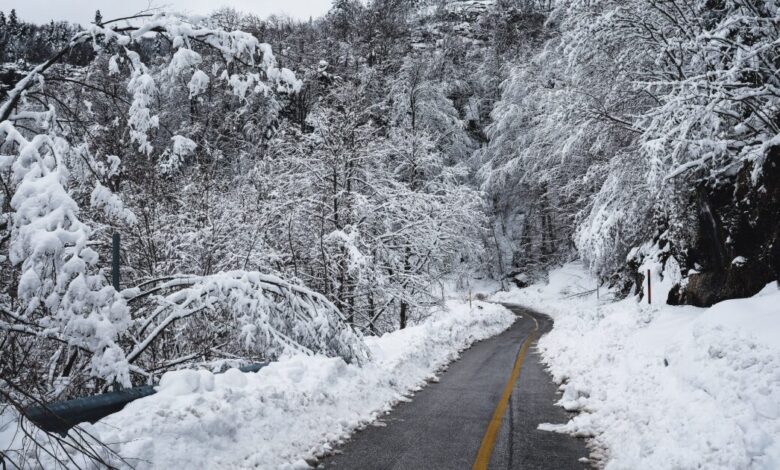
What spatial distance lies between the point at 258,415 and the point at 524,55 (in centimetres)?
3338

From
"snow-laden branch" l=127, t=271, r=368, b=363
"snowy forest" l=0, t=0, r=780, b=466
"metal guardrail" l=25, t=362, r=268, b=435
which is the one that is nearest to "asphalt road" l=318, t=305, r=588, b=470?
"snow-laden branch" l=127, t=271, r=368, b=363

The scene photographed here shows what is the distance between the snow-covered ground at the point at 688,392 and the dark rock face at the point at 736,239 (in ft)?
1.98

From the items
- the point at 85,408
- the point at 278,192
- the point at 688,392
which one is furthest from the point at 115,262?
the point at 278,192

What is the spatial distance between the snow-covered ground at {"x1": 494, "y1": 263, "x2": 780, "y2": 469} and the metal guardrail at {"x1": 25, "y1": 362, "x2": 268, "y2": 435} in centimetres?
459

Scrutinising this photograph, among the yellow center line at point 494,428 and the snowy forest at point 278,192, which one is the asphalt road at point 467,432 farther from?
the snowy forest at point 278,192

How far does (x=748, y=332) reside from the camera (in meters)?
6.02

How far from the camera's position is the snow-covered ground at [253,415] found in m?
4.23

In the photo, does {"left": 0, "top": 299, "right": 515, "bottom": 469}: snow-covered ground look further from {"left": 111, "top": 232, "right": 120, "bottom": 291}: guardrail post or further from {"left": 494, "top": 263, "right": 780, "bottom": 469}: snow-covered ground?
{"left": 494, "top": 263, "right": 780, "bottom": 469}: snow-covered ground

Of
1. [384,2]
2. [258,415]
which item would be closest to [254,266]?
[258,415]

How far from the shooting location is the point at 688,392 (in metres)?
5.66

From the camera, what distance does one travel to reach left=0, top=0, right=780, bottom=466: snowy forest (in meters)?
3.92

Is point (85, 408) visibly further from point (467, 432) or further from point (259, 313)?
point (467, 432)

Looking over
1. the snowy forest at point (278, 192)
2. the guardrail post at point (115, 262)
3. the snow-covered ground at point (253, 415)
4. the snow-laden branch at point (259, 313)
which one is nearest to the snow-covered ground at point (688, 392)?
the snowy forest at point (278, 192)

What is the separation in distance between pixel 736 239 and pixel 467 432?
6570mm
